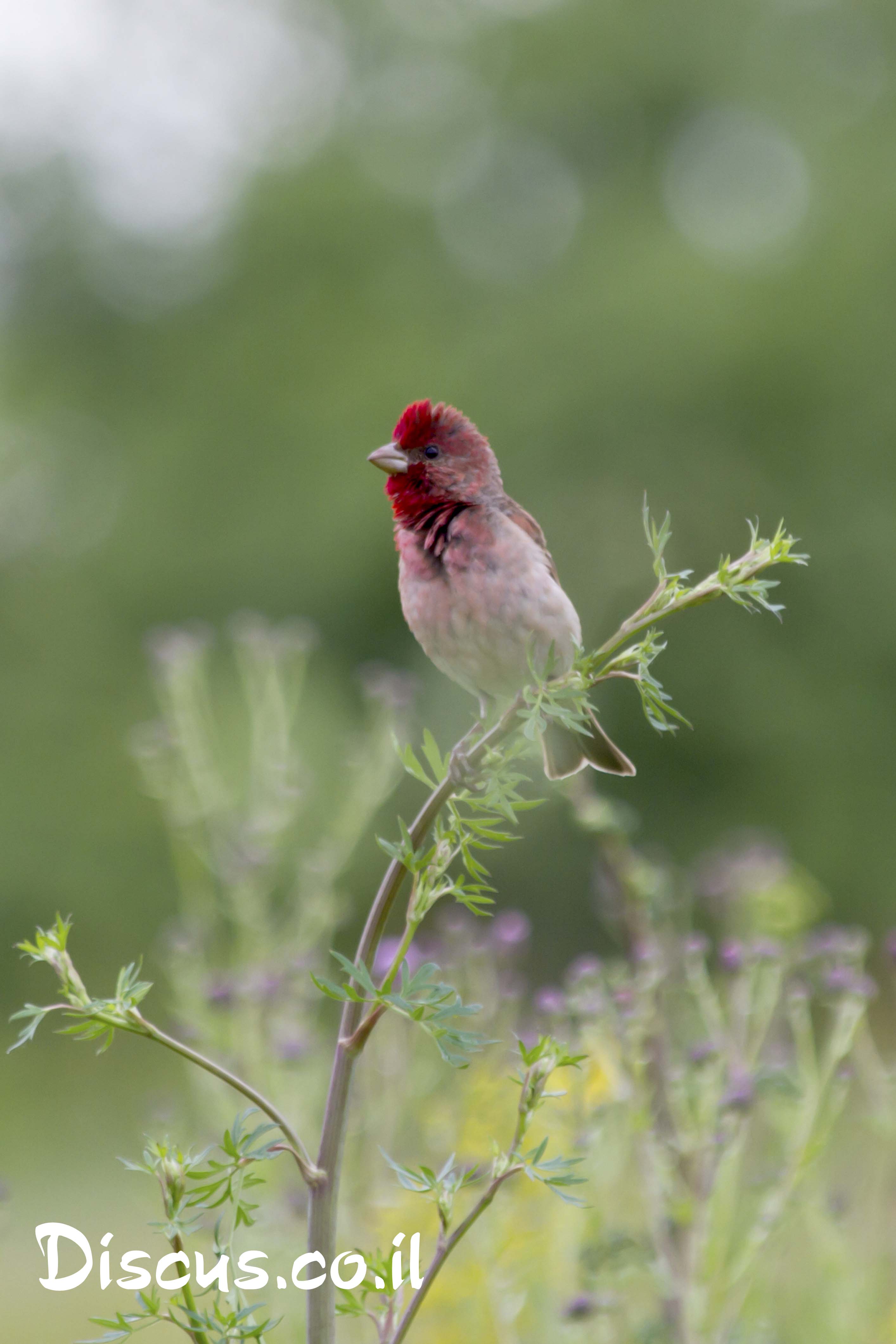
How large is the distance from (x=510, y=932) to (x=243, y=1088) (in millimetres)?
1786

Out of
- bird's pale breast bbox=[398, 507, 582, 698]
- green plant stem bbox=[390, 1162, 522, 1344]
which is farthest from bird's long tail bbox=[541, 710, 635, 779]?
green plant stem bbox=[390, 1162, 522, 1344]

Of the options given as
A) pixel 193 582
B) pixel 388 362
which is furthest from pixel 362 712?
pixel 388 362

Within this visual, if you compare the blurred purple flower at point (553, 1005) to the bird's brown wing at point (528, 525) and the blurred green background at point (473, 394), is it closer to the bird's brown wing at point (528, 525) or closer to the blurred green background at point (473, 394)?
the bird's brown wing at point (528, 525)

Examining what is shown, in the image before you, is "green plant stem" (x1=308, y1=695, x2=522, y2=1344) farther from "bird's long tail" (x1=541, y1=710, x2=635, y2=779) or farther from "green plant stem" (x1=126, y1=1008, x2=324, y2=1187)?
"bird's long tail" (x1=541, y1=710, x2=635, y2=779)

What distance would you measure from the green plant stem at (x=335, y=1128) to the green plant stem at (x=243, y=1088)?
1 cm

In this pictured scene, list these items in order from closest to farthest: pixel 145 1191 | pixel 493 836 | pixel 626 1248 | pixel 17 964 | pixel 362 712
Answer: pixel 493 836
pixel 626 1248
pixel 145 1191
pixel 362 712
pixel 17 964

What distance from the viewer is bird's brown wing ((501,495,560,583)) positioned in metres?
2.79

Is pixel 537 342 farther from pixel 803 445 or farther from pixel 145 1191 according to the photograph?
pixel 145 1191

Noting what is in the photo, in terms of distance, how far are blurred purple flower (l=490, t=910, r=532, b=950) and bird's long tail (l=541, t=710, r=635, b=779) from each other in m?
0.34

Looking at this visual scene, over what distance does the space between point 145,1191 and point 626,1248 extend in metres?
0.98

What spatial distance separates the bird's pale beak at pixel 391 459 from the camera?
227 cm

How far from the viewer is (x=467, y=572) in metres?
2.51

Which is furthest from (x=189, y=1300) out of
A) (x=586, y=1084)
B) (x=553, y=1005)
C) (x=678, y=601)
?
(x=586, y=1084)

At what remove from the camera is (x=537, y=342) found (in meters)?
11.7
